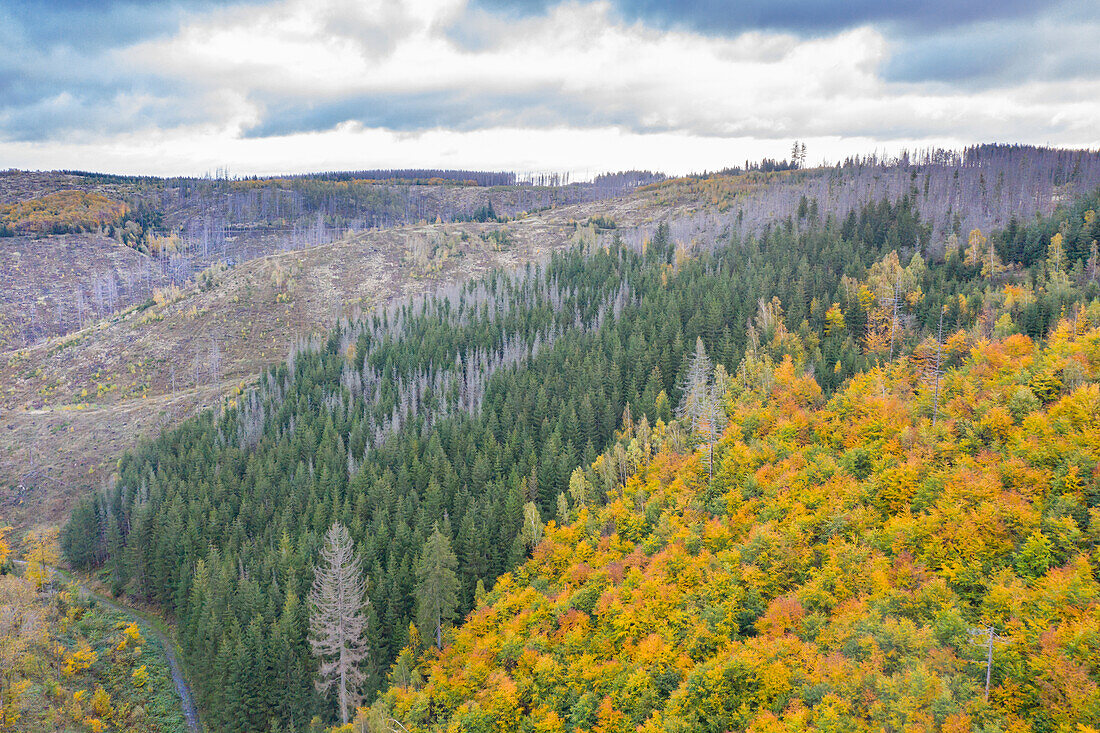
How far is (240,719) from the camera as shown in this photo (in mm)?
64375

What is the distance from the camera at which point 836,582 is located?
181 feet

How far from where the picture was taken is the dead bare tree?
61.8 m

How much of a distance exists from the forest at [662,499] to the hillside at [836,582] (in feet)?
1.10

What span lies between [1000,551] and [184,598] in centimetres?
9506

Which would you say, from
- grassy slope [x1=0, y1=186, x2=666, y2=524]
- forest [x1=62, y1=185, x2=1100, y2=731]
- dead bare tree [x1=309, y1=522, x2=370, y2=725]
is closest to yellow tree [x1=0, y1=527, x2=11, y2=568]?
grassy slope [x1=0, y1=186, x2=666, y2=524]

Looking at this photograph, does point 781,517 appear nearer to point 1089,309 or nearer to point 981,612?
point 981,612

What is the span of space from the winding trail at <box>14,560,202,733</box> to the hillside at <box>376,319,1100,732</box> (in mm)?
28381

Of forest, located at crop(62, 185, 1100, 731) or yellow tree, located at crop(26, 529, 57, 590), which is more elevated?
forest, located at crop(62, 185, 1100, 731)

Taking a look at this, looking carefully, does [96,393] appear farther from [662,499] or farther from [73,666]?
[662,499]

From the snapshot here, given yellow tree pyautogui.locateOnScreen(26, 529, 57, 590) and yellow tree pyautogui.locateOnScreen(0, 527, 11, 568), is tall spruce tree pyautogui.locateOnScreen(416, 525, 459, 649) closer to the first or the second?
yellow tree pyautogui.locateOnScreen(26, 529, 57, 590)

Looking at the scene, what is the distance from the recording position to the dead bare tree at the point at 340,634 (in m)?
61.8

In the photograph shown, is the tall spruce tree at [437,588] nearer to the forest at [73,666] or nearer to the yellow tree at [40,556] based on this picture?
the forest at [73,666]

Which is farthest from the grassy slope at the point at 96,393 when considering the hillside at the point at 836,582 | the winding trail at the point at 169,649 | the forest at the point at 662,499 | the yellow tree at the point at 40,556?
the hillside at the point at 836,582

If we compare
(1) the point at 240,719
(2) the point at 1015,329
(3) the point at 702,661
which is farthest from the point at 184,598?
(2) the point at 1015,329
